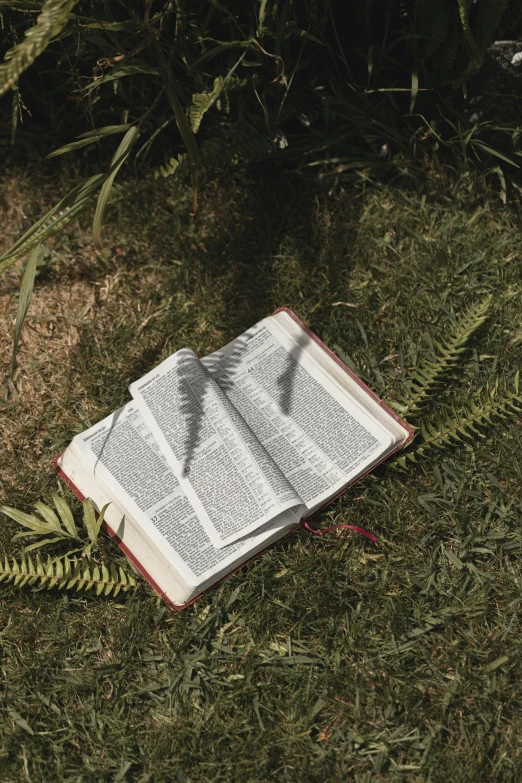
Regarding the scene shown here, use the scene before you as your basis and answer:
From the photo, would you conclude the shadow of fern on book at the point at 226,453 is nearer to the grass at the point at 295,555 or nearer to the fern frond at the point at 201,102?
the grass at the point at 295,555

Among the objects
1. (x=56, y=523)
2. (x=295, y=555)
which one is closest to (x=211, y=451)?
(x=295, y=555)

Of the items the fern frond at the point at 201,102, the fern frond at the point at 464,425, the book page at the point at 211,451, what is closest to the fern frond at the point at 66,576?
the book page at the point at 211,451

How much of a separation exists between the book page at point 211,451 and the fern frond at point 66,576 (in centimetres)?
27

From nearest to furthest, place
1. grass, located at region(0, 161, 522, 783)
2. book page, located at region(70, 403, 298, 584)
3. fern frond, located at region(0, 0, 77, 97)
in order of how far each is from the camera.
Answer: fern frond, located at region(0, 0, 77, 97)
grass, located at region(0, 161, 522, 783)
book page, located at region(70, 403, 298, 584)

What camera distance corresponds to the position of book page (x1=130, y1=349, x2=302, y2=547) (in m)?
1.75

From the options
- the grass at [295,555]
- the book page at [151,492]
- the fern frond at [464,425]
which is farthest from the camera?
the fern frond at [464,425]

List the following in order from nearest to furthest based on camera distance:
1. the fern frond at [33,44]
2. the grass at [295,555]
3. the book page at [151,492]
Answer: the fern frond at [33,44], the grass at [295,555], the book page at [151,492]

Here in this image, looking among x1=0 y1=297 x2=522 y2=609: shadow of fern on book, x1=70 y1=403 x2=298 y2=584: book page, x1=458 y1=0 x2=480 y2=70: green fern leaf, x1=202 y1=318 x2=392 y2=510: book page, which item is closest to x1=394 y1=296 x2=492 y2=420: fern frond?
x1=0 y1=297 x2=522 y2=609: shadow of fern on book

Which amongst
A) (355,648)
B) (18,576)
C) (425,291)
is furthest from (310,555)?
(425,291)

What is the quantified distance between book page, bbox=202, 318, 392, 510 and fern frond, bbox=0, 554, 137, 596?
1.71 feet

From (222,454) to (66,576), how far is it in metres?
0.51

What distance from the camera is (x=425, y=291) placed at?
6.96 feet

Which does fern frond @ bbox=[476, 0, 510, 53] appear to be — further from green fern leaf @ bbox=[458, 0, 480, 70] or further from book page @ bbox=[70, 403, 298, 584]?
book page @ bbox=[70, 403, 298, 584]

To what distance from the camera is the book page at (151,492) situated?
1751 mm
